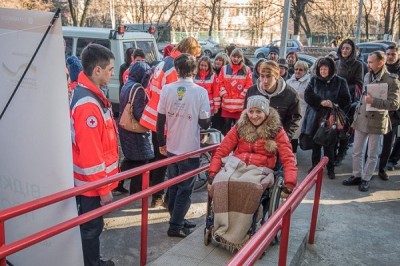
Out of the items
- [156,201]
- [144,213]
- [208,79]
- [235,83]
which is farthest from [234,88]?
[144,213]

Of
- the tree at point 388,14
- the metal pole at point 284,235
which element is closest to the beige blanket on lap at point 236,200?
the metal pole at point 284,235

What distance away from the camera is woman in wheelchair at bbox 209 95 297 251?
324 cm

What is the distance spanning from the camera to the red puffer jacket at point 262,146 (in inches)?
135

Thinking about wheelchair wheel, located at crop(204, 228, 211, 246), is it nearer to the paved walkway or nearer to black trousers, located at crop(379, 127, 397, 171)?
the paved walkway

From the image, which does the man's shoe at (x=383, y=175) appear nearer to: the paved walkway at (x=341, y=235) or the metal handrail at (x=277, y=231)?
the paved walkway at (x=341, y=235)

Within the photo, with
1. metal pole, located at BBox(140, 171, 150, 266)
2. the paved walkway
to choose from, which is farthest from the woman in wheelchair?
metal pole, located at BBox(140, 171, 150, 266)

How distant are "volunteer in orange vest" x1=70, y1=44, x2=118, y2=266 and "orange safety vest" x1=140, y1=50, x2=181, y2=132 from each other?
1.39 meters

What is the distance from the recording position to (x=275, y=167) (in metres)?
3.65

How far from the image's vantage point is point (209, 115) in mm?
3939

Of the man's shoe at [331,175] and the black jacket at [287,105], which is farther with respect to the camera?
the man's shoe at [331,175]

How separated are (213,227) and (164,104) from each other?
4.08ft

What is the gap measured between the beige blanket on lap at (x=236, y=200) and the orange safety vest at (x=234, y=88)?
3.09 meters

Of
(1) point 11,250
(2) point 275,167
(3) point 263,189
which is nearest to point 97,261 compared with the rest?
(1) point 11,250

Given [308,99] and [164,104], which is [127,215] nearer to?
[164,104]
